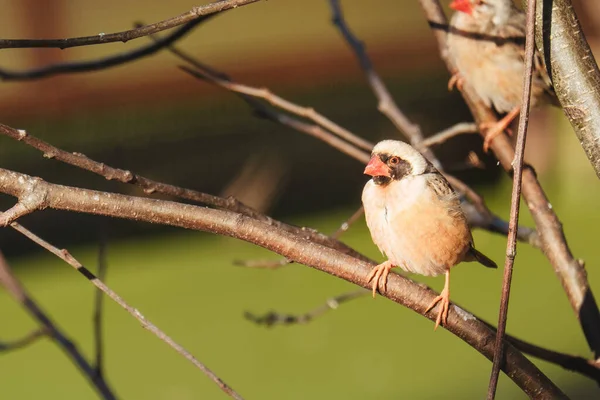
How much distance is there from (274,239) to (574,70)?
19.9 inches

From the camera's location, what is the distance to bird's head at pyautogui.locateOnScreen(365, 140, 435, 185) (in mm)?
1934

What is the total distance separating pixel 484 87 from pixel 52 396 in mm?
2488

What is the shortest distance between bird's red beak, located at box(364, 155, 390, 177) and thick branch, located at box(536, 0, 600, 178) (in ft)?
1.94

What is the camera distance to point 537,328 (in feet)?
15.1

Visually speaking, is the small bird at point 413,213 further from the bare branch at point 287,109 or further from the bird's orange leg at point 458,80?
the bird's orange leg at point 458,80

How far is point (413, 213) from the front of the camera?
1906 mm

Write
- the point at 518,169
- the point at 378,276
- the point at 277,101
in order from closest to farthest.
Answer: the point at 518,169 < the point at 378,276 < the point at 277,101

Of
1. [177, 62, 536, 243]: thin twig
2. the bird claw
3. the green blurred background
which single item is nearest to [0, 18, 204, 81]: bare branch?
[177, 62, 536, 243]: thin twig

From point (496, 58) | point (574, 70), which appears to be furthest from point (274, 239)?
point (496, 58)

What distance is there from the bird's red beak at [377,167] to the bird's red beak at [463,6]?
1.15m

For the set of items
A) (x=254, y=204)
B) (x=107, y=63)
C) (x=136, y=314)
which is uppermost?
(x=107, y=63)

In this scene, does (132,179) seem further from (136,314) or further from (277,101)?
(277,101)

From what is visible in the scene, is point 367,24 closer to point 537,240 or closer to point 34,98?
point 34,98

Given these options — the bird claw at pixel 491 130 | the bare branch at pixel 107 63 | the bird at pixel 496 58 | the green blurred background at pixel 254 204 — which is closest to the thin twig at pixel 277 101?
the bare branch at pixel 107 63
